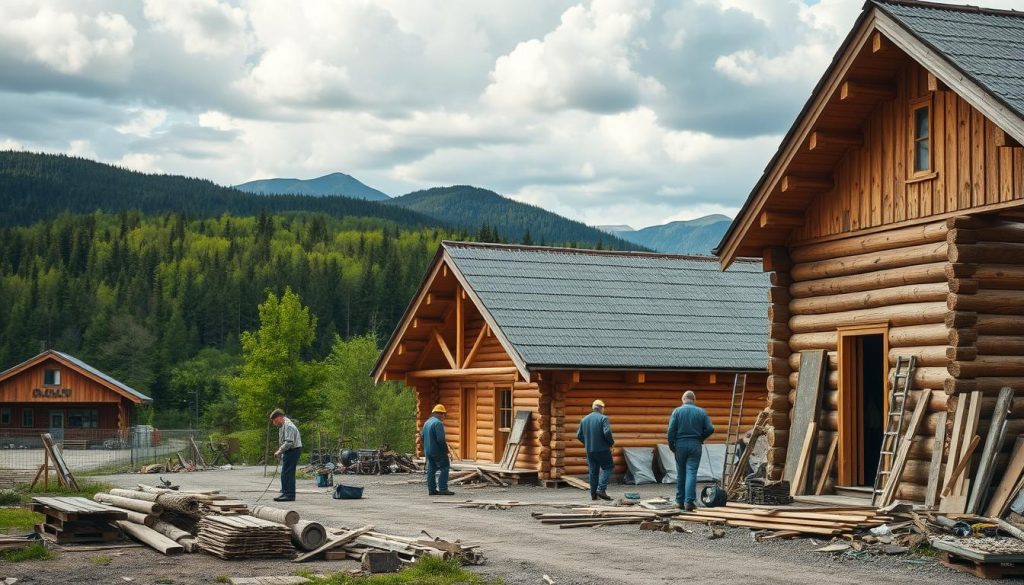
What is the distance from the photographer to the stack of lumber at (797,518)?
1447 cm

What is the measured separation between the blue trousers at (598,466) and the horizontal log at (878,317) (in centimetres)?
408

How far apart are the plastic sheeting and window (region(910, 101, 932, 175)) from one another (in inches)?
457

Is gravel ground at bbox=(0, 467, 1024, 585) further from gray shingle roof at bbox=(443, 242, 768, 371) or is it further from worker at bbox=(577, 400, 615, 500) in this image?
gray shingle roof at bbox=(443, 242, 768, 371)

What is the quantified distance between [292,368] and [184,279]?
82.8m

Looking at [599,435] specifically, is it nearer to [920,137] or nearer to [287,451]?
[287,451]

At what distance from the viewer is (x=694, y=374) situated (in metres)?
27.3

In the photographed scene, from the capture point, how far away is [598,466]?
2153 centimetres

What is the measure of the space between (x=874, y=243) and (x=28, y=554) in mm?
11581

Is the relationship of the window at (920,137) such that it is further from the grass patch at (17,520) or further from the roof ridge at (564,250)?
the grass patch at (17,520)

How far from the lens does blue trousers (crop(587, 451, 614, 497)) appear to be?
2117 cm

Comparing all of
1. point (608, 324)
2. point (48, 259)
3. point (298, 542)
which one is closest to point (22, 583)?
point (298, 542)

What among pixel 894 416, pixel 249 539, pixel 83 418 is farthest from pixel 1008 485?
pixel 83 418

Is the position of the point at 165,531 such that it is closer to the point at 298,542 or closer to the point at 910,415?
the point at 298,542

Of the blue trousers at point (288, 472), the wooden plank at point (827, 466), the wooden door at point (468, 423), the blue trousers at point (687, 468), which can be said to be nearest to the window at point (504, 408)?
the wooden door at point (468, 423)
